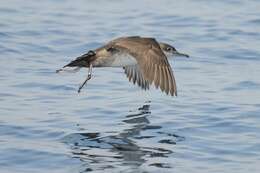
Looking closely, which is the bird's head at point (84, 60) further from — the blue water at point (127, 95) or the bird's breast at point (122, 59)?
the blue water at point (127, 95)

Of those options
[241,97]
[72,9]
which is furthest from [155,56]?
[72,9]

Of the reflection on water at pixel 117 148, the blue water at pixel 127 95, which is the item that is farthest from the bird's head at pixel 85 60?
the reflection on water at pixel 117 148

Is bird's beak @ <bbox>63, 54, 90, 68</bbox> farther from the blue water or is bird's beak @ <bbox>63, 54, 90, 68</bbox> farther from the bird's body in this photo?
the blue water

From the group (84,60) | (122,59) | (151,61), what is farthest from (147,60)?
(84,60)

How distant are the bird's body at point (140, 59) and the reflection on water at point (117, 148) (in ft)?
1.71

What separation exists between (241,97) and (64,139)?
8.85ft

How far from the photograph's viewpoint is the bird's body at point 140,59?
983 cm

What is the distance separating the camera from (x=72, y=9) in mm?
16141

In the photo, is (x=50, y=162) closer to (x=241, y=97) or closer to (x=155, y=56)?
(x=155, y=56)

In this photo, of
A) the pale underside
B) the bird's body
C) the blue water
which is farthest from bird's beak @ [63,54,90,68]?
the blue water

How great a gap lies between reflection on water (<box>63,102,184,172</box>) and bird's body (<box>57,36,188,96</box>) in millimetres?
520

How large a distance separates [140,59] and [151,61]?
0.16 meters

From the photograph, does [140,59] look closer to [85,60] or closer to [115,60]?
[115,60]

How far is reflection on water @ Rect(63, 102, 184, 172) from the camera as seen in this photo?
334 inches
